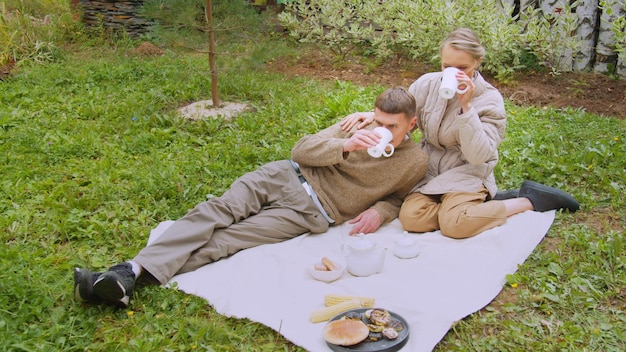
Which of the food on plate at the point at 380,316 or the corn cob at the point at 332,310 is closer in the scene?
the food on plate at the point at 380,316

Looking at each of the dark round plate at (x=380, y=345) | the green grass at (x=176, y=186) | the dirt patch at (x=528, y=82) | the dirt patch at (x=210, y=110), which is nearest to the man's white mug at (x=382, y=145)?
the green grass at (x=176, y=186)

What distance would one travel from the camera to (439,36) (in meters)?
6.82

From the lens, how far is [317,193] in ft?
11.9

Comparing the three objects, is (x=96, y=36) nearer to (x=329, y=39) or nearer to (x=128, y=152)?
(x=329, y=39)

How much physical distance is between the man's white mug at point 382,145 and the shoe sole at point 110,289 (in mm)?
1464

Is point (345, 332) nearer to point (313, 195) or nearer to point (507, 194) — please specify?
point (313, 195)

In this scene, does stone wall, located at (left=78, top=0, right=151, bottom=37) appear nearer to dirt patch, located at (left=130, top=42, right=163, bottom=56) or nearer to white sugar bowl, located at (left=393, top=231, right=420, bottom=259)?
dirt patch, located at (left=130, top=42, right=163, bottom=56)

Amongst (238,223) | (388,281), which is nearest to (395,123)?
(388,281)

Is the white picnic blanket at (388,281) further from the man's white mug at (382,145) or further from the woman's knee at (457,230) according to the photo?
the man's white mug at (382,145)

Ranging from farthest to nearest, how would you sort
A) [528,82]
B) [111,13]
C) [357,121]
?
[111,13] → [528,82] → [357,121]

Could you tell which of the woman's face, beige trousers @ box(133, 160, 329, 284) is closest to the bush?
the woman's face

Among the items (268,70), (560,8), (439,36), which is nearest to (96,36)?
(268,70)

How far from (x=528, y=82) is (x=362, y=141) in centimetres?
397

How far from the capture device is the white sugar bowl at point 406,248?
330 centimetres
